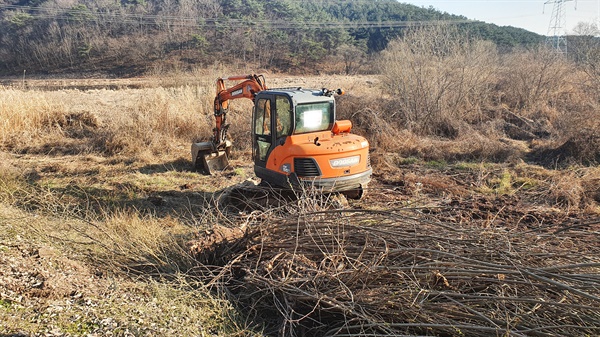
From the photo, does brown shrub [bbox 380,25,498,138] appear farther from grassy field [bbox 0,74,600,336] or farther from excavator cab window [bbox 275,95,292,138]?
excavator cab window [bbox 275,95,292,138]

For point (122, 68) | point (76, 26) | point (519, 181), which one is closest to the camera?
point (519, 181)

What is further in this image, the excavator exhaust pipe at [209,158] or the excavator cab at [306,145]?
the excavator exhaust pipe at [209,158]

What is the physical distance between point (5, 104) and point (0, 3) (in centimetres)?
5613

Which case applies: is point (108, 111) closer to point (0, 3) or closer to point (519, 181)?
point (519, 181)

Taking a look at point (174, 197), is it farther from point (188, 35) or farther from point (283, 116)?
point (188, 35)

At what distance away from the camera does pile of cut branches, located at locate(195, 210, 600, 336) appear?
3.04m

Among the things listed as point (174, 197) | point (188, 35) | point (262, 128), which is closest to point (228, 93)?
point (262, 128)

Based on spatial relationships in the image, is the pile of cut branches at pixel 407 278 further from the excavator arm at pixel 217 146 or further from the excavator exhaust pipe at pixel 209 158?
the excavator exhaust pipe at pixel 209 158

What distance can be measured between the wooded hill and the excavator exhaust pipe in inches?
1279

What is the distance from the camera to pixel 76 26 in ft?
163

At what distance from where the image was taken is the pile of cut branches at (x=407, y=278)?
304cm

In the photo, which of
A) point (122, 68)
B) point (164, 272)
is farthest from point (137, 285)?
point (122, 68)

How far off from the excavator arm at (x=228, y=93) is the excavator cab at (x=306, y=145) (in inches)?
34.8

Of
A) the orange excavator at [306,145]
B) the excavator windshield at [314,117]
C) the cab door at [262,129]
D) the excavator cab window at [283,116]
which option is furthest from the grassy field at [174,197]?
the excavator cab window at [283,116]
